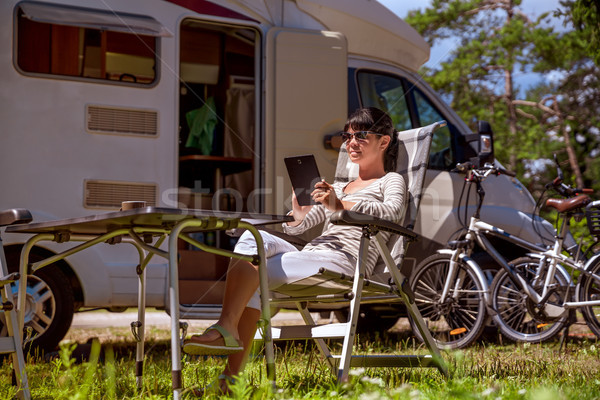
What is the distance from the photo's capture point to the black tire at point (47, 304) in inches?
185

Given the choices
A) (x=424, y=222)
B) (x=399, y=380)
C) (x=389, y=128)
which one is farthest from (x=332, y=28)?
(x=399, y=380)

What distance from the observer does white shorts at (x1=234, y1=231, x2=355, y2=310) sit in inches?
119

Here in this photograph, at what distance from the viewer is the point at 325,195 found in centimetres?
324

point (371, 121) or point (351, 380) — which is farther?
point (371, 121)

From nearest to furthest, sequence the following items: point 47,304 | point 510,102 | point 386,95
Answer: point 47,304
point 386,95
point 510,102

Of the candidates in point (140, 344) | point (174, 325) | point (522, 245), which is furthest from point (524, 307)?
point (174, 325)

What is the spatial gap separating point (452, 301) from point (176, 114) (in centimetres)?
235

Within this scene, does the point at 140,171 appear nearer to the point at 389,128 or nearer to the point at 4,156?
the point at 4,156

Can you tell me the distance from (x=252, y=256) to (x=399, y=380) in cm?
96

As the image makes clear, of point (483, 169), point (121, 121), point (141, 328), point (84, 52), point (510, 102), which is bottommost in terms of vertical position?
point (141, 328)

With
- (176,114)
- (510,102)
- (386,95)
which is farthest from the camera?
(510,102)

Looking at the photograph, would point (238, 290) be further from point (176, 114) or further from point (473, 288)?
point (473, 288)

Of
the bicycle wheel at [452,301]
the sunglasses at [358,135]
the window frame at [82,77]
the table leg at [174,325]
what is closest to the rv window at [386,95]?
the bicycle wheel at [452,301]

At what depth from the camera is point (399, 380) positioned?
3221mm
